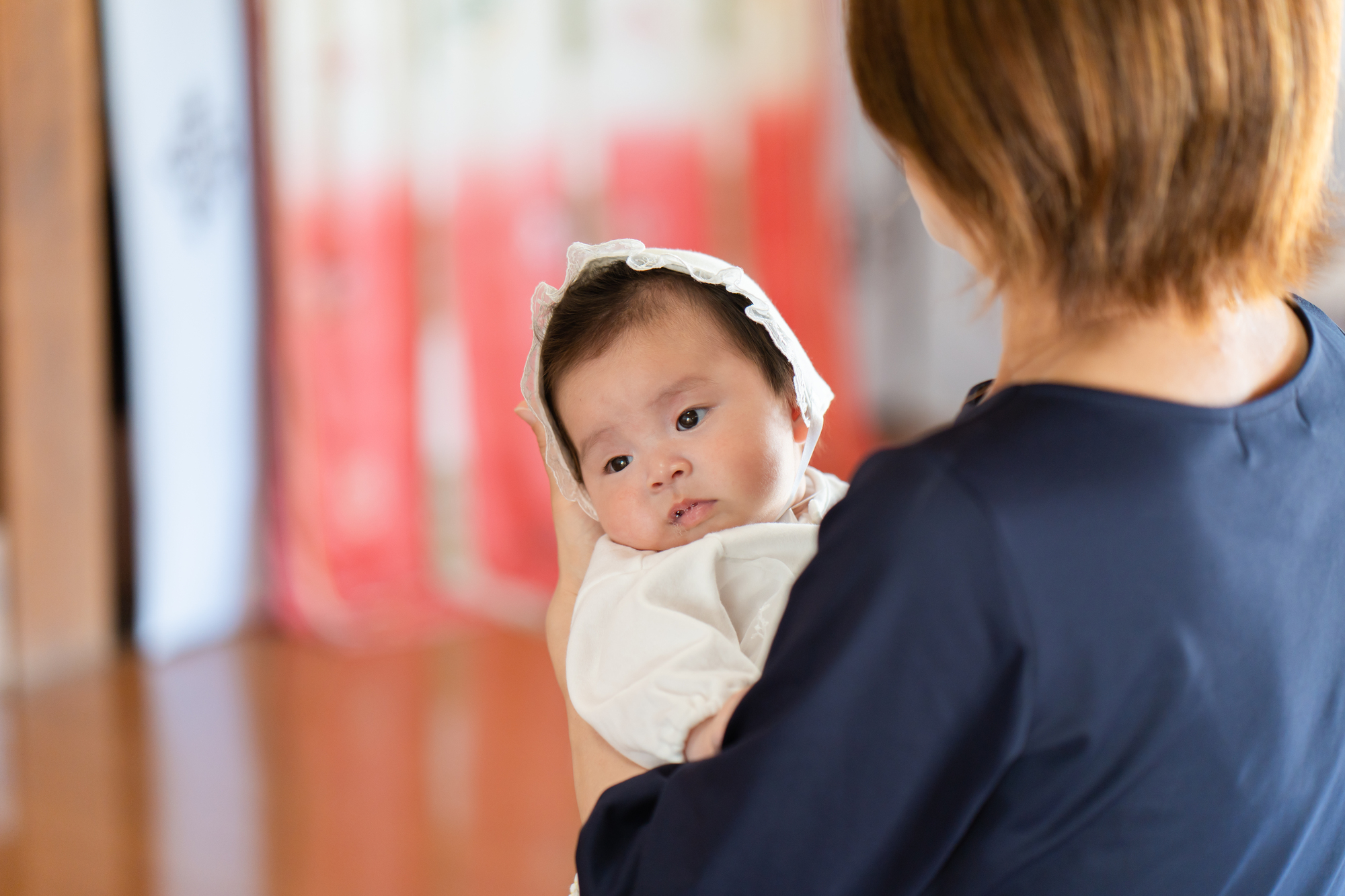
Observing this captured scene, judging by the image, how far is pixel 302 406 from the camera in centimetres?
287

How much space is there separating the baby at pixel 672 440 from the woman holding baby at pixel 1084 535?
A: 293mm

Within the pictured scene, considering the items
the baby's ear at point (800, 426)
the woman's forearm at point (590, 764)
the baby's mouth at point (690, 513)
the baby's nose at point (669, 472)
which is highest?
the baby's ear at point (800, 426)

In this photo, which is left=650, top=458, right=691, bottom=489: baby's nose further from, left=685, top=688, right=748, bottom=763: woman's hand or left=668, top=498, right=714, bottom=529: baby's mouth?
left=685, top=688, right=748, bottom=763: woman's hand

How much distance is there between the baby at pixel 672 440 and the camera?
1012mm

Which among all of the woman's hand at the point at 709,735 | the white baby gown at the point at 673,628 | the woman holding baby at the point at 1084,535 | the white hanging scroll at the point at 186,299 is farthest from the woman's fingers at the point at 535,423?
the white hanging scroll at the point at 186,299

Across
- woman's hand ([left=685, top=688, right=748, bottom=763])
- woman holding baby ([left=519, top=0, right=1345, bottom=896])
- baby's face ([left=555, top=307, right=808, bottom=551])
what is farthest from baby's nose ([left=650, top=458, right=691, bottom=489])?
woman holding baby ([left=519, top=0, right=1345, bottom=896])

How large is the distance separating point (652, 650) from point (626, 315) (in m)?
0.34

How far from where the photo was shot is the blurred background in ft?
7.02

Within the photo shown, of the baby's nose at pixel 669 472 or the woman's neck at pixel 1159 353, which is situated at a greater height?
the woman's neck at pixel 1159 353

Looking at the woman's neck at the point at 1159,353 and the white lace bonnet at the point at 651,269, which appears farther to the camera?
the white lace bonnet at the point at 651,269

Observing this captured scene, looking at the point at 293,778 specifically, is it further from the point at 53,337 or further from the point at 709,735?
the point at 709,735

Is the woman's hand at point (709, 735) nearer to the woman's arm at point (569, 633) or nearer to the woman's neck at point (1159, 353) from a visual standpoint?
the woman's arm at point (569, 633)

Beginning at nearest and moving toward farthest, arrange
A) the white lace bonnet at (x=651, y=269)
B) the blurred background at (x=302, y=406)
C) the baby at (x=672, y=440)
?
the baby at (x=672, y=440)
the white lace bonnet at (x=651, y=269)
the blurred background at (x=302, y=406)

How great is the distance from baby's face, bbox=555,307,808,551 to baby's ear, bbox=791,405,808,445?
0.22 feet
